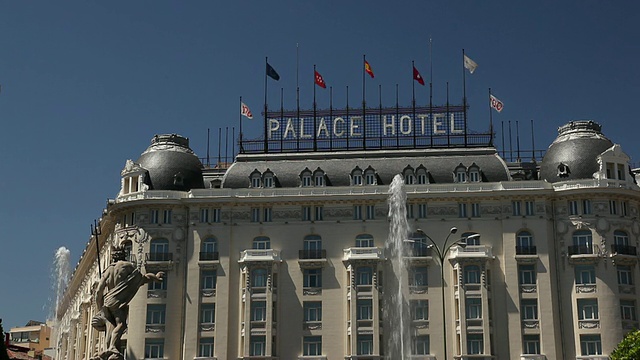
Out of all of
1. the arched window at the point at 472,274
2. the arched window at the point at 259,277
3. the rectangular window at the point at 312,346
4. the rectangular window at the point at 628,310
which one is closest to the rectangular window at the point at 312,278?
the arched window at the point at 259,277

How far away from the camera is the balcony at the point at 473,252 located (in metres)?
98.4

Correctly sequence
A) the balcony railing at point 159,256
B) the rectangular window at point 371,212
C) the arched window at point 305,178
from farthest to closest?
the arched window at point 305,178 → the rectangular window at point 371,212 → the balcony railing at point 159,256

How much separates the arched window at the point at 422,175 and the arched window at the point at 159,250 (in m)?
28.3

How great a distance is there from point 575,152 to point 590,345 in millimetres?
20848

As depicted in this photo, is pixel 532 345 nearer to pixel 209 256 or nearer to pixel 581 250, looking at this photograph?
pixel 581 250

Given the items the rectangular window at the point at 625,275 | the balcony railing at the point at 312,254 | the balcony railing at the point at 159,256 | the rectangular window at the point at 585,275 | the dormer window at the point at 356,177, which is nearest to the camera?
the rectangular window at the point at 585,275

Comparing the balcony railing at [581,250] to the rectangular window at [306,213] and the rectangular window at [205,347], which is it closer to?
the rectangular window at [306,213]

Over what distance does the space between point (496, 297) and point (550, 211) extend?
1106cm

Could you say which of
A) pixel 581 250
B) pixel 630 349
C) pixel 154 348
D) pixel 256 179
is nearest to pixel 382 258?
pixel 256 179

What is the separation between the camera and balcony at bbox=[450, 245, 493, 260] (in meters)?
98.4

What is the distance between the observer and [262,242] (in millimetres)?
102875

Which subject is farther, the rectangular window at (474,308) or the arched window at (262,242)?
the arched window at (262,242)

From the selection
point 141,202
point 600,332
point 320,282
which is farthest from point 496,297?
point 141,202

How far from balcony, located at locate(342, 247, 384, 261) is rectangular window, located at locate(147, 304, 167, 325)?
65.4 ft
